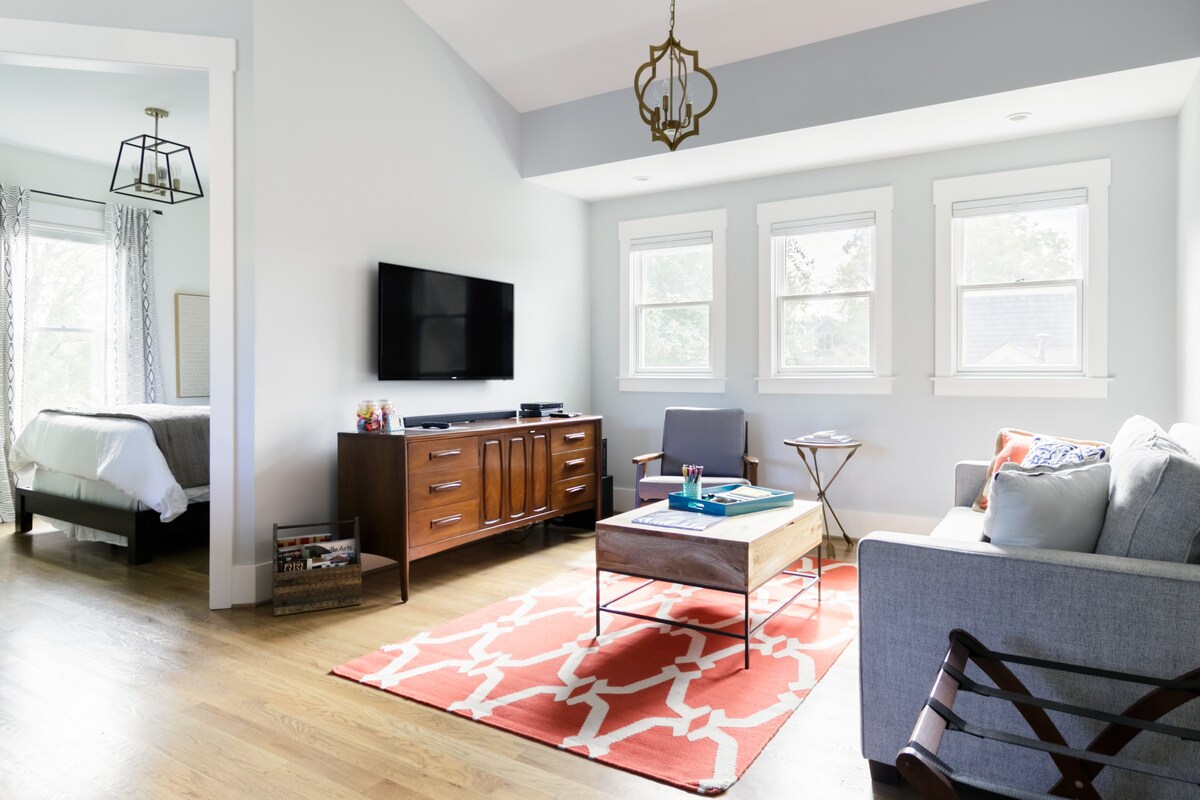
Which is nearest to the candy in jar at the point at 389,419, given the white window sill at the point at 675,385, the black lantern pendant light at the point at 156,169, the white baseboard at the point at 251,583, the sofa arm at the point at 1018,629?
the white baseboard at the point at 251,583

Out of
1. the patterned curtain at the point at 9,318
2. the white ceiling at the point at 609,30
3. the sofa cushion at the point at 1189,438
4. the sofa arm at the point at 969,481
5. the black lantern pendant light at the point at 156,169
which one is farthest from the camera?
the patterned curtain at the point at 9,318

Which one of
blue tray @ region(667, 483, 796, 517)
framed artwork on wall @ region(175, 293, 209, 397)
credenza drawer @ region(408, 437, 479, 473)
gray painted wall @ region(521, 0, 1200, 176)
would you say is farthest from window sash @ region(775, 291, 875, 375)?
framed artwork on wall @ region(175, 293, 209, 397)

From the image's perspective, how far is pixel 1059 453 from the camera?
2.77 m

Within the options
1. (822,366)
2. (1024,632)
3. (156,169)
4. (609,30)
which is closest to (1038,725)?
(1024,632)

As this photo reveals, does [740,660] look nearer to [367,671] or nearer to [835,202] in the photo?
[367,671]

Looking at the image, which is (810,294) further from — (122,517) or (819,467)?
(122,517)

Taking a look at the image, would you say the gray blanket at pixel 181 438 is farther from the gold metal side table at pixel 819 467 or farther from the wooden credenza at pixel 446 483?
the gold metal side table at pixel 819 467

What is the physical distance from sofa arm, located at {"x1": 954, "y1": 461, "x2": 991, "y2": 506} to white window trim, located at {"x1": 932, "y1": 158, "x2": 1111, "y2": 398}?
1096mm

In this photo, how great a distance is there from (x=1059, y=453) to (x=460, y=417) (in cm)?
324

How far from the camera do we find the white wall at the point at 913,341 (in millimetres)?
3895

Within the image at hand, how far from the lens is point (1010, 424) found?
168 inches

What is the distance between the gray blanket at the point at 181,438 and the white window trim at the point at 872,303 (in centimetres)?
365

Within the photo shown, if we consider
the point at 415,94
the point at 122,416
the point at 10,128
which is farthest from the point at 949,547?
the point at 10,128

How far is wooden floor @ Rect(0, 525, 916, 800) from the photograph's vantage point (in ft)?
6.24
